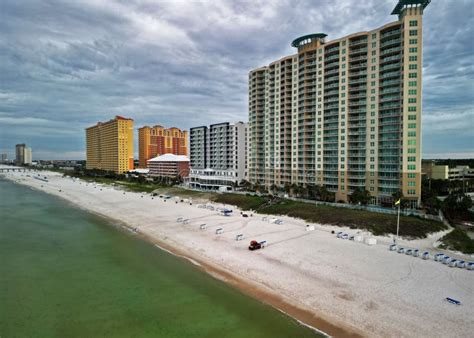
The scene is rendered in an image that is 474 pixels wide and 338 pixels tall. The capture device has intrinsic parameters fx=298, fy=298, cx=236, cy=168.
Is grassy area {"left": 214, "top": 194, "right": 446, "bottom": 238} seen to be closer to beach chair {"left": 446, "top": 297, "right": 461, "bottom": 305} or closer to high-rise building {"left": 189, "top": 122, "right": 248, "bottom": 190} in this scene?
beach chair {"left": 446, "top": 297, "right": 461, "bottom": 305}

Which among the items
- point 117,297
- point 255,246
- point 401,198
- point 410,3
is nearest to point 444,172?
point 401,198

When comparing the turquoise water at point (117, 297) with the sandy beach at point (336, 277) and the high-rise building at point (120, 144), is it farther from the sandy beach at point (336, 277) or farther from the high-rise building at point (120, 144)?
the high-rise building at point (120, 144)

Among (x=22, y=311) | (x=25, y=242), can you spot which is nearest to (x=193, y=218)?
(x=25, y=242)

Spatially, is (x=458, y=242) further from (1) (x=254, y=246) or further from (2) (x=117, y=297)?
(2) (x=117, y=297)

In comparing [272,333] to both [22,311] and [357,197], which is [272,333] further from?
[357,197]

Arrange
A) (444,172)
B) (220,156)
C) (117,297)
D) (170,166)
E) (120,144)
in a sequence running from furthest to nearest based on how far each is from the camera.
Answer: (120,144)
(170,166)
(220,156)
(444,172)
(117,297)

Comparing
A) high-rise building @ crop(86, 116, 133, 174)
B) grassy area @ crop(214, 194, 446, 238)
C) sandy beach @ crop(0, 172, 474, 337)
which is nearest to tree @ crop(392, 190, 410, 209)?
grassy area @ crop(214, 194, 446, 238)
